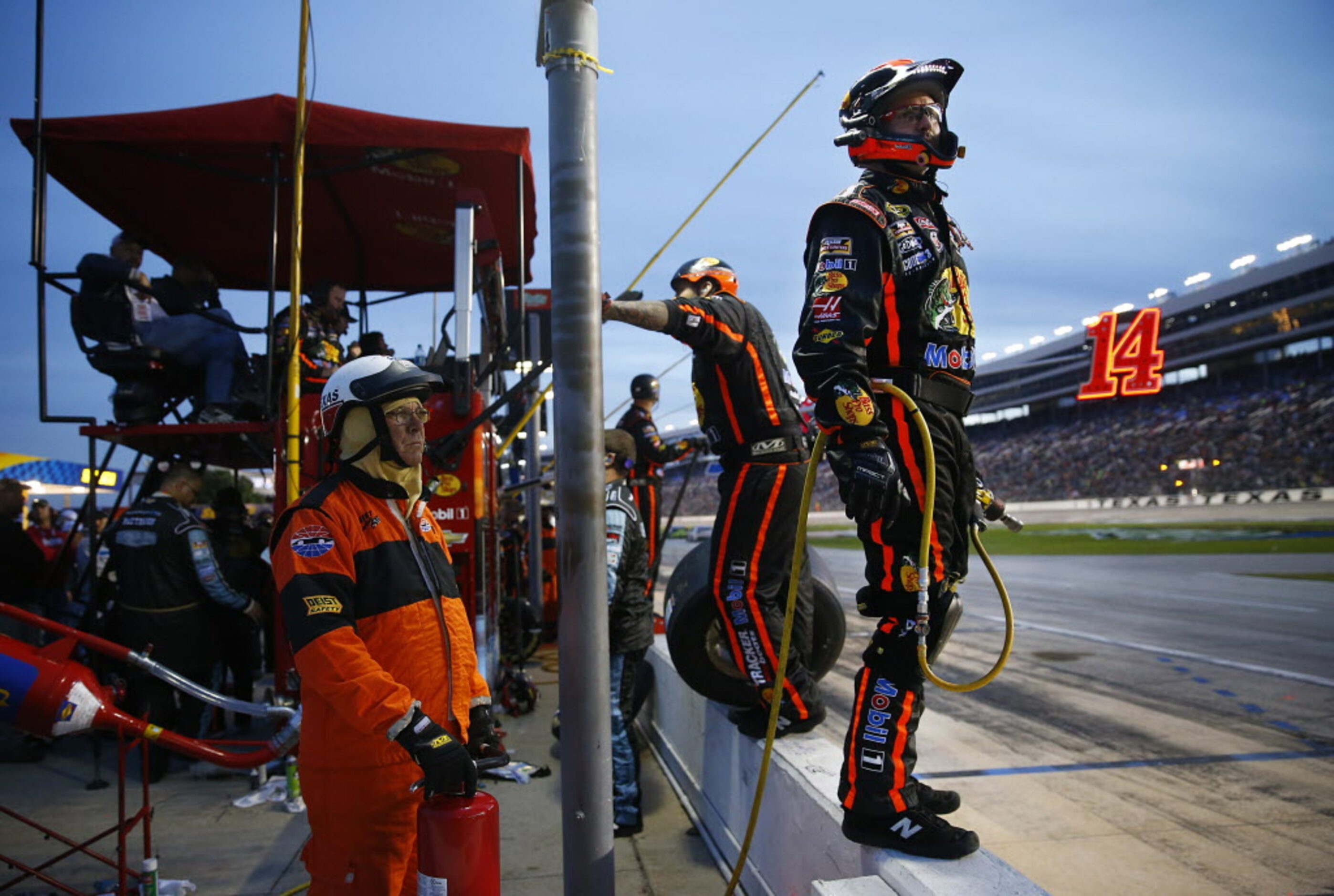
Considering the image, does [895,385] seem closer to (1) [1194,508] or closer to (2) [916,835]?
(2) [916,835]

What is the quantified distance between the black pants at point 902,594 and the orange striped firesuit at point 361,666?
1.08 meters

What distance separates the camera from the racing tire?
3.54 meters

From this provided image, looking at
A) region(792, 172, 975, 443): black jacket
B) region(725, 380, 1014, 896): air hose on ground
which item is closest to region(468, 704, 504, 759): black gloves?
region(725, 380, 1014, 896): air hose on ground

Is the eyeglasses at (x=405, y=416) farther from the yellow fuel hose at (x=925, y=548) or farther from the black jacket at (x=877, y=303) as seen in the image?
the yellow fuel hose at (x=925, y=548)

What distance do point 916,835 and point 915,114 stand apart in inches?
76.7

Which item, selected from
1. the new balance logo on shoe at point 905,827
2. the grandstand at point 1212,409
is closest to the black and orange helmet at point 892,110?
the new balance logo on shoe at point 905,827

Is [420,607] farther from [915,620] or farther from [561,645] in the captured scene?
[915,620]

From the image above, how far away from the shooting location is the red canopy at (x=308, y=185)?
4.62 meters

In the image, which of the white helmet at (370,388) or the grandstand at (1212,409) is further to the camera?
the grandstand at (1212,409)

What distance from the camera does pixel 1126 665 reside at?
262 inches

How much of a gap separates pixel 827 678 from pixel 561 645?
5.46 m

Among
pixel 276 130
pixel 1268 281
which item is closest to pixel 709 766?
pixel 276 130

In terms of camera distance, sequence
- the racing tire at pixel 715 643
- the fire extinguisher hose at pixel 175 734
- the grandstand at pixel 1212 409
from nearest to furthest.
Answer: the fire extinguisher hose at pixel 175 734
the racing tire at pixel 715 643
the grandstand at pixel 1212 409

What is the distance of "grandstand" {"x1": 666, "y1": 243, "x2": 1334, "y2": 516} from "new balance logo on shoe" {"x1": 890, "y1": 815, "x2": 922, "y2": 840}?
121 feet
